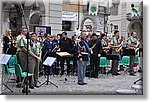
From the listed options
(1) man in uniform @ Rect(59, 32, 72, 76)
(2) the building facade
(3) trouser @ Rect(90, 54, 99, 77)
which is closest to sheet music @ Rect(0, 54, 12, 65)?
(1) man in uniform @ Rect(59, 32, 72, 76)

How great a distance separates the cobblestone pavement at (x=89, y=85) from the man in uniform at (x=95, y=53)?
0.14 m

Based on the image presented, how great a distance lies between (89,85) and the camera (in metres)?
6.22

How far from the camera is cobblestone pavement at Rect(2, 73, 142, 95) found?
6.03m

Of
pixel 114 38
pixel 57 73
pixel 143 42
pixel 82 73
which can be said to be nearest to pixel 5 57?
pixel 57 73

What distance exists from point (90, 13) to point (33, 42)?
1.05 metres

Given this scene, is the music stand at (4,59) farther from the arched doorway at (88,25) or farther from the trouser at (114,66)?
the trouser at (114,66)

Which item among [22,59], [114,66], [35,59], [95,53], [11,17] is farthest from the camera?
[114,66]

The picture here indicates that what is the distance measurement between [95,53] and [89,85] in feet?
1.87

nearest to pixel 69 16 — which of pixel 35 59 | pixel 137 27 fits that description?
pixel 35 59

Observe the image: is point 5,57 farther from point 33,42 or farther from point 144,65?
point 144,65

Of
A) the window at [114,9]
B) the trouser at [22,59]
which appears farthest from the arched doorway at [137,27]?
the trouser at [22,59]

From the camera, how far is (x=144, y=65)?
6.14 metres

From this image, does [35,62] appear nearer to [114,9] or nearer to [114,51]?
[114,51]

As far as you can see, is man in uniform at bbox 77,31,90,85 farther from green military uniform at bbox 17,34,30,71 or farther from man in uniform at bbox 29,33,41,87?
green military uniform at bbox 17,34,30,71
